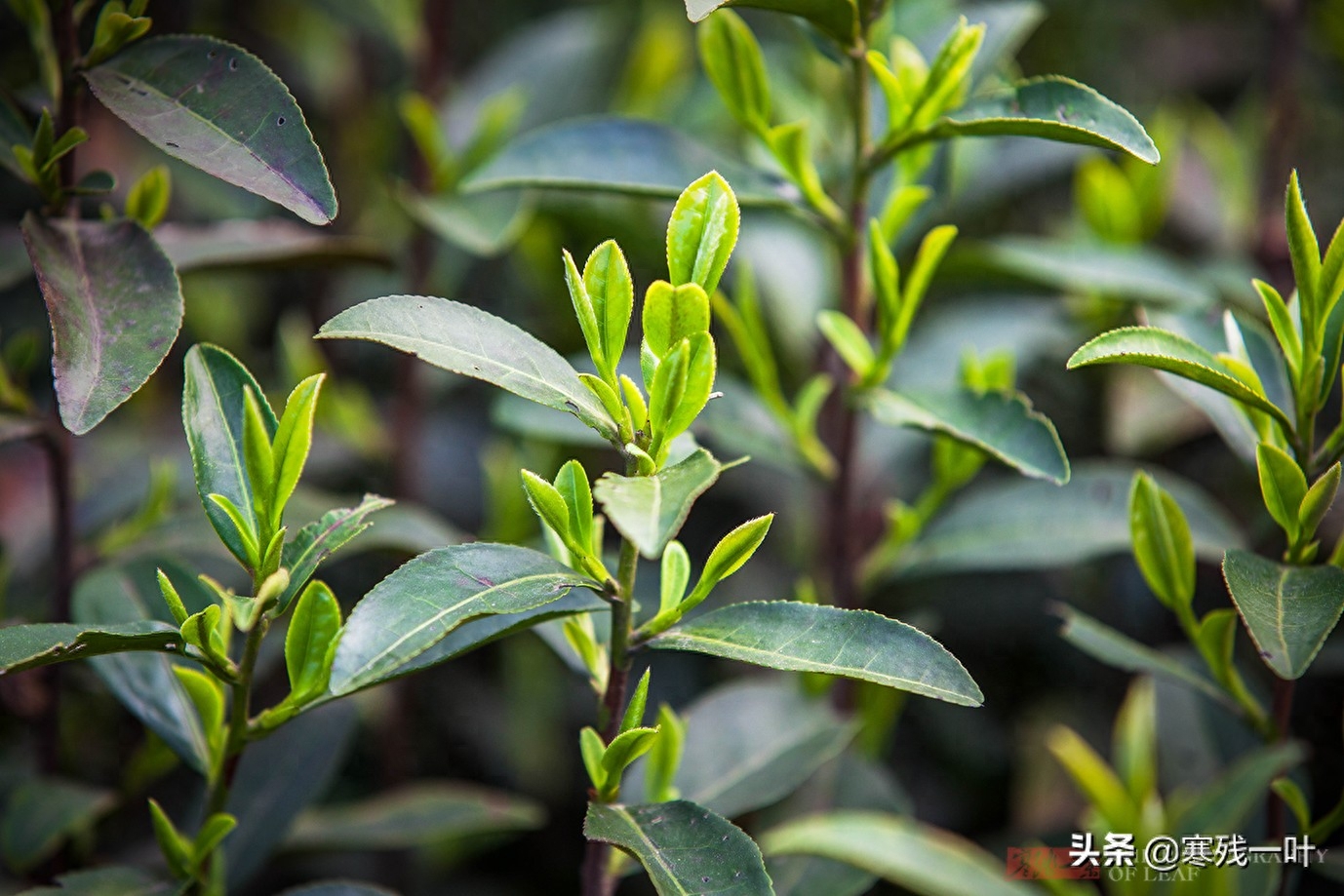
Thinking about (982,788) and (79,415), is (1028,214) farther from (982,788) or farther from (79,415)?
(79,415)

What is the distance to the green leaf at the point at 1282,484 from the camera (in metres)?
0.69

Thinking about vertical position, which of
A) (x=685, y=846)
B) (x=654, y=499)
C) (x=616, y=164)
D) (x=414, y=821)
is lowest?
(x=414, y=821)

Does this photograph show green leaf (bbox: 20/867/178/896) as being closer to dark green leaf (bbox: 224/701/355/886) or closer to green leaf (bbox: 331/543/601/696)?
dark green leaf (bbox: 224/701/355/886)

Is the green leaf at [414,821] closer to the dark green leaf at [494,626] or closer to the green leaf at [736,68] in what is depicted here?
the dark green leaf at [494,626]

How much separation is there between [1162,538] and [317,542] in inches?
23.2

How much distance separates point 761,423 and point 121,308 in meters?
0.55

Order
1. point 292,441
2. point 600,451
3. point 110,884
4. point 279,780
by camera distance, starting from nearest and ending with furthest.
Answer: point 292,441 < point 110,884 < point 279,780 < point 600,451

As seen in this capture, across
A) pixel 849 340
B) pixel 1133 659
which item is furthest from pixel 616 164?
pixel 1133 659

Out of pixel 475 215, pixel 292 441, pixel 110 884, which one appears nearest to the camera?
pixel 292 441

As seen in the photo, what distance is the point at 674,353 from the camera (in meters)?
0.60

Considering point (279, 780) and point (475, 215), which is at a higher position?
point (475, 215)

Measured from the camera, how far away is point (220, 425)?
2.28 feet

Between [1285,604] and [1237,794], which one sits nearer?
[1285,604]

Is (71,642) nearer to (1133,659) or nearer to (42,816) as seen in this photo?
(42,816)
